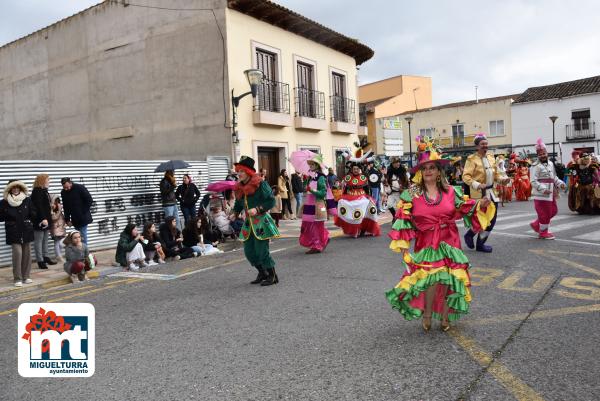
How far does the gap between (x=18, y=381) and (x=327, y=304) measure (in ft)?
9.77

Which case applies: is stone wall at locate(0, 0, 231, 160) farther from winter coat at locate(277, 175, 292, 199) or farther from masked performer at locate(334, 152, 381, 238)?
masked performer at locate(334, 152, 381, 238)

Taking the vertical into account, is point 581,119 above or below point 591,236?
above

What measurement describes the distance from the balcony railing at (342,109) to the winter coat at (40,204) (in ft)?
45.1

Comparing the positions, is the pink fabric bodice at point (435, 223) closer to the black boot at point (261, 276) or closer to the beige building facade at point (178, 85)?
the black boot at point (261, 276)

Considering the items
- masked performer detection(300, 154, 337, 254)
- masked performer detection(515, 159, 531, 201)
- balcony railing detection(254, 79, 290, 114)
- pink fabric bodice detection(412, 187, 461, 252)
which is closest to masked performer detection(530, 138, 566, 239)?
masked performer detection(300, 154, 337, 254)

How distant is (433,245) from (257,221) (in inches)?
119

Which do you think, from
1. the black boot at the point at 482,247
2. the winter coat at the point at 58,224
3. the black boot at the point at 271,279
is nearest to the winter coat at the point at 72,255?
the winter coat at the point at 58,224

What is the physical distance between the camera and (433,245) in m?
A: 4.50

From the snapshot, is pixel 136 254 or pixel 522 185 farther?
pixel 522 185

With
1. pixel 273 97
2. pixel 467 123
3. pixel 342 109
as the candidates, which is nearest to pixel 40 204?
pixel 273 97

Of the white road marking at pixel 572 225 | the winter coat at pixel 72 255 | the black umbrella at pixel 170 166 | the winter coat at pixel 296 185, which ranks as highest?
the black umbrella at pixel 170 166

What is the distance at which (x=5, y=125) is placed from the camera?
74.8 ft

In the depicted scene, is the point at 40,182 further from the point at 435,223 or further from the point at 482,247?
the point at 482,247

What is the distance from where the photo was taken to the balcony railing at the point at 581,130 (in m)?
40.1
